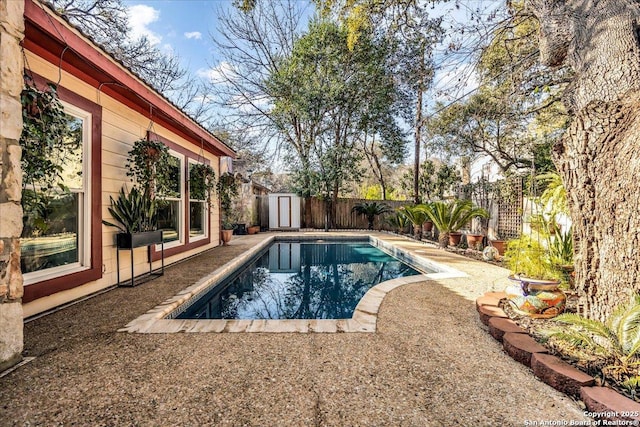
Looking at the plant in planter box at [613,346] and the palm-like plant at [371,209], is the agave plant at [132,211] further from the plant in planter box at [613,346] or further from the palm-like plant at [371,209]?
the palm-like plant at [371,209]

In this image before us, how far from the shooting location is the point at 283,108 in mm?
12594

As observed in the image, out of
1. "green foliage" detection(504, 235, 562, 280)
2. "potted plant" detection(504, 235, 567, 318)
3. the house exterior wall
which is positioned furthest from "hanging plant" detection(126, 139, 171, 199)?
"green foliage" detection(504, 235, 562, 280)

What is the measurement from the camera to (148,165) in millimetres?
4102

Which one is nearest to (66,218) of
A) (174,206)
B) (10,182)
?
(10,182)

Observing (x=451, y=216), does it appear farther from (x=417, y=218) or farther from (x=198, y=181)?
(x=198, y=181)

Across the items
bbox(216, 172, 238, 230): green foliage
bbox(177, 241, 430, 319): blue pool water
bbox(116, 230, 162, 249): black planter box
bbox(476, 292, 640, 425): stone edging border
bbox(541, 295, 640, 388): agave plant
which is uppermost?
bbox(216, 172, 238, 230): green foliage

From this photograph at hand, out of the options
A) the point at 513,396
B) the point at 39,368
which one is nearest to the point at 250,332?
the point at 39,368

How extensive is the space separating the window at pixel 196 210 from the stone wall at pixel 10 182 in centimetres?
437

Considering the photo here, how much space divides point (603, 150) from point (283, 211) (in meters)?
11.9

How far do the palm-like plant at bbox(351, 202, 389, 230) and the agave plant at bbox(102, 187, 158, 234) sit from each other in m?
10.3

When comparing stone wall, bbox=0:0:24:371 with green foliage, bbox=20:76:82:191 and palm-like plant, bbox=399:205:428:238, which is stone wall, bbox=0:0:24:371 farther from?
palm-like plant, bbox=399:205:428:238

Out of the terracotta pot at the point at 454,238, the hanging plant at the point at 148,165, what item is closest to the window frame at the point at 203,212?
the hanging plant at the point at 148,165

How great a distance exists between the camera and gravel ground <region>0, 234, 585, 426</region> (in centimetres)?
149

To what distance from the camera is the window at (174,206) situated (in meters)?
5.17
